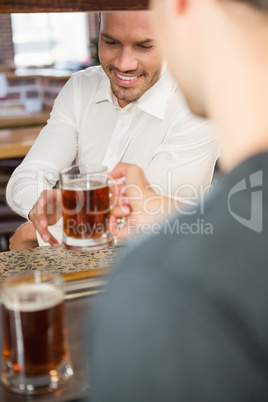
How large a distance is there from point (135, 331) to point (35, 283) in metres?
0.34

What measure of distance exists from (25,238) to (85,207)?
64 cm

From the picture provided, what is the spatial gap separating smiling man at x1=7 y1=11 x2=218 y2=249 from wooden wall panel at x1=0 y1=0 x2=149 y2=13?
0.90 meters

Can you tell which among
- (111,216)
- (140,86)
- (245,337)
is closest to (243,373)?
(245,337)

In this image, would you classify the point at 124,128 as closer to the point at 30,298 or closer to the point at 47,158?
the point at 47,158

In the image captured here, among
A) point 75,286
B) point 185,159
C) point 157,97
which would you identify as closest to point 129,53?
point 157,97

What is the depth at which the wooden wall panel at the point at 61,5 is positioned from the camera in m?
0.93

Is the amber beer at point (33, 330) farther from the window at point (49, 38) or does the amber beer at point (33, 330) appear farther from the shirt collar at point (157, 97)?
the window at point (49, 38)

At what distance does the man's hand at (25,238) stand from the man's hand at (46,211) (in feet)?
0.90

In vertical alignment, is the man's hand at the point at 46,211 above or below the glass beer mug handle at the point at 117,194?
below

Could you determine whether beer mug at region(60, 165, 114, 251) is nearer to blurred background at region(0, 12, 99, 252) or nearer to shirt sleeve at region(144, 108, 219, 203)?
shirt sleeve at region(144, 108, 219, 203)

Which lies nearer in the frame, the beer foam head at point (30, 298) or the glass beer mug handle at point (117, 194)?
the beer foam head at point (30, 298)

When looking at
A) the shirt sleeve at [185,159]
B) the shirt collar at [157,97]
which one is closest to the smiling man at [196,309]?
the shirt sleeve at [185,159]

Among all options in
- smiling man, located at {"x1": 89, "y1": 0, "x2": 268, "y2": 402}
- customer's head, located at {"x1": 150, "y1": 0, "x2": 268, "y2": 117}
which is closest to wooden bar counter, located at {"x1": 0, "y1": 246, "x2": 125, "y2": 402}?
smiling man, located at {"x1": 89, "y1": 0, "x2": 268, "y2": 402}

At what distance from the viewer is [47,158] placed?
2.04 meters
